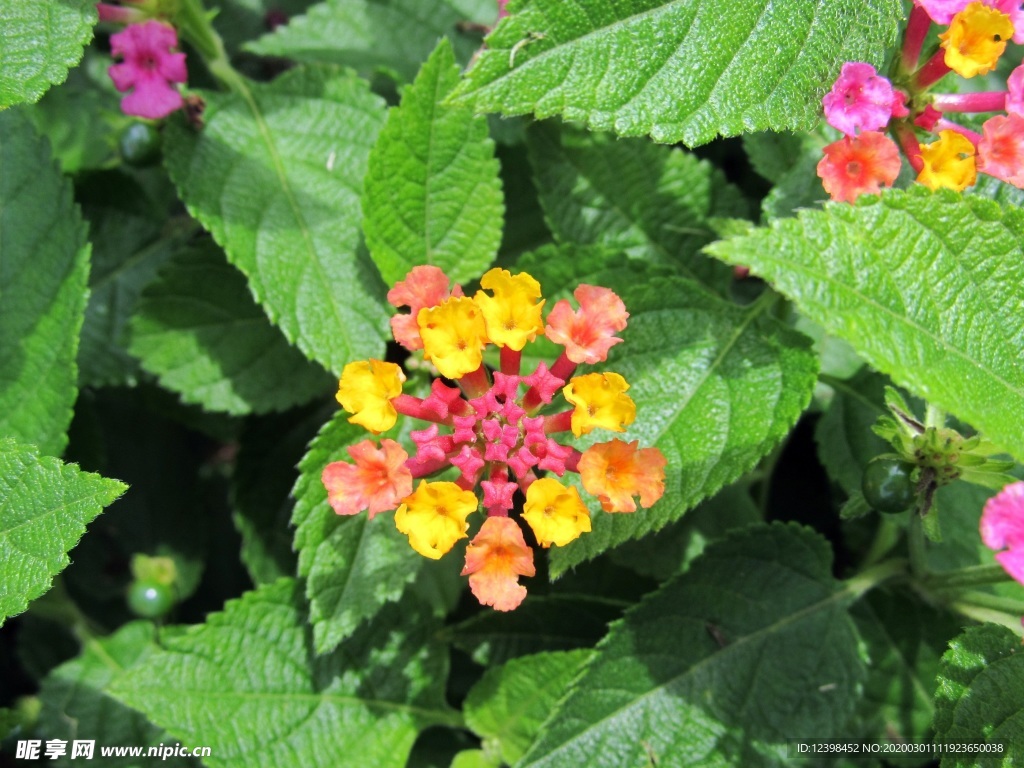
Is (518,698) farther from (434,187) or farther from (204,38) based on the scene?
(204,38)

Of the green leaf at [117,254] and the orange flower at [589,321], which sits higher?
the orange flower at [589,321]

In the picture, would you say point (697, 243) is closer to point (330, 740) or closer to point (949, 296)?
point (949, 296)

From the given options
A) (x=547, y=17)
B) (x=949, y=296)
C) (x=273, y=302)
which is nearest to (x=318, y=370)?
(x=273, y=302)

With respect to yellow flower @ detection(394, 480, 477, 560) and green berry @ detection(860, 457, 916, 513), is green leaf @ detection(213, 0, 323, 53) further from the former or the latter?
green berry @ detection(860, 457, 916, 513)

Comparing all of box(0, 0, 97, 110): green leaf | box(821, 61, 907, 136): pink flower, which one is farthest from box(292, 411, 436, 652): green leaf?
box(821, 61, 907, 136): pink flower

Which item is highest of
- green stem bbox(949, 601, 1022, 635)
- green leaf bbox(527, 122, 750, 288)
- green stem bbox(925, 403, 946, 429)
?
green leaf bbox(527, 122, 750, 288)

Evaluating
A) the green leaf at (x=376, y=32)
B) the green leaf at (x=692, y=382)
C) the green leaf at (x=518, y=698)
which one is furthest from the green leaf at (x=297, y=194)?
the green leaf at (x=518, y=698)

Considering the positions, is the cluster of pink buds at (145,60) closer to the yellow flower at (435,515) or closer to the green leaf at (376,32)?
the green leaf at (376,32)
